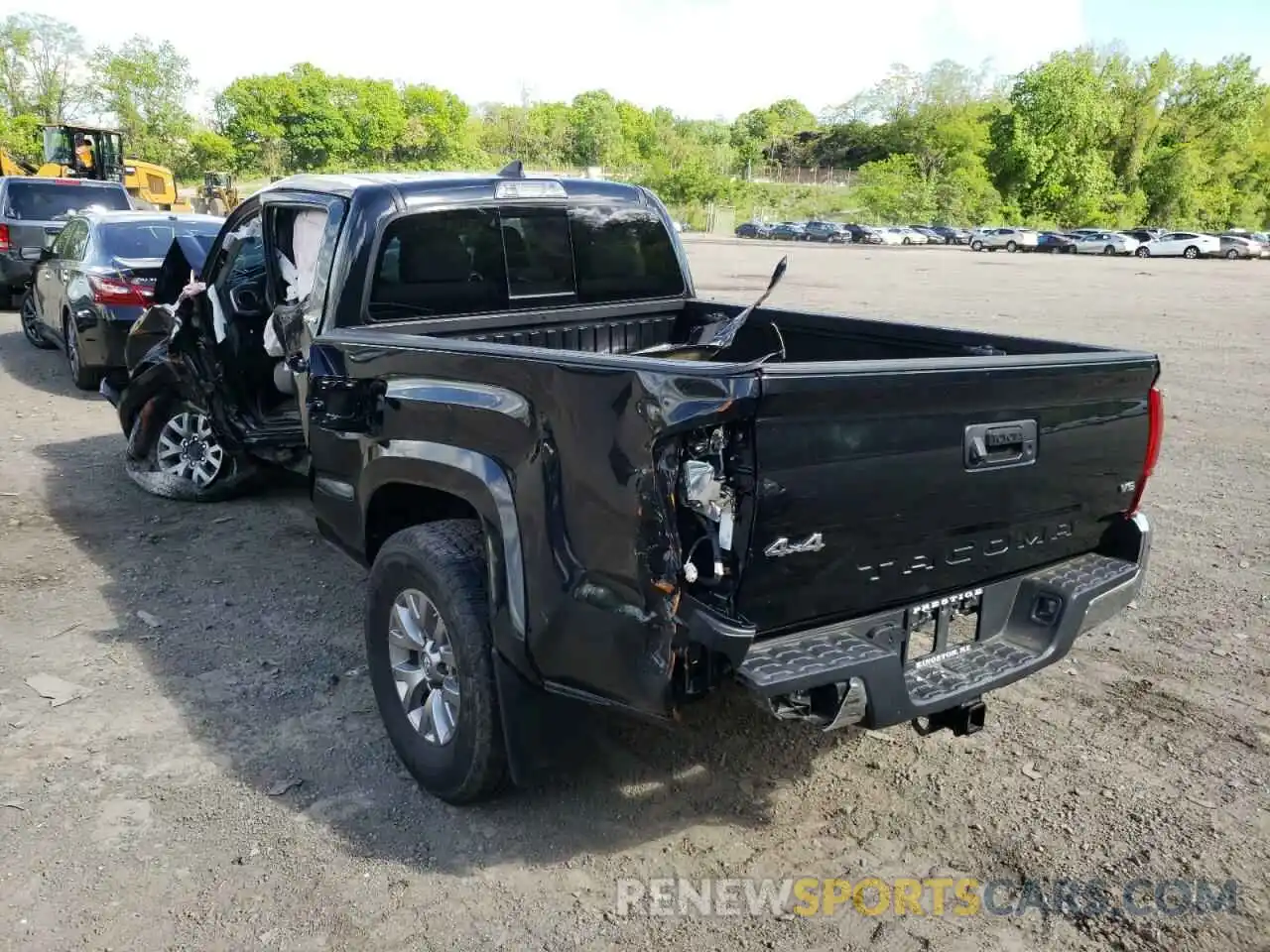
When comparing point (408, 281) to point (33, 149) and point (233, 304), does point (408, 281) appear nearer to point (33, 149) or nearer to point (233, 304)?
point (233, 304)

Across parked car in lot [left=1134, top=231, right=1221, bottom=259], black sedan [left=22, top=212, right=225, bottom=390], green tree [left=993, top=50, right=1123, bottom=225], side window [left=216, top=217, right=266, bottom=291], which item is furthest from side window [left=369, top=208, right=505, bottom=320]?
green tree [left=993, top=50, right=1123, bottom=225]

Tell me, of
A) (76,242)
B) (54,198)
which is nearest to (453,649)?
(76,242)

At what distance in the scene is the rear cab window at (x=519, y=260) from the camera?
157 inches

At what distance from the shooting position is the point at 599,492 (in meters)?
2.51

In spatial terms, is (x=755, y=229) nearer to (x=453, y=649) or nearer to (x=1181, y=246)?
(x=1181, y=246)

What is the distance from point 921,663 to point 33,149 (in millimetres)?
69284

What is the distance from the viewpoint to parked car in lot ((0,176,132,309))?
1416 centimetres

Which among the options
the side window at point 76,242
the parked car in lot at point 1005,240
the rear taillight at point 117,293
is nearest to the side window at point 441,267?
the rear taillight at point 117,293

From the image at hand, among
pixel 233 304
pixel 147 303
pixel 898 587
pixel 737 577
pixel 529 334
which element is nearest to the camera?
pixel 737 577

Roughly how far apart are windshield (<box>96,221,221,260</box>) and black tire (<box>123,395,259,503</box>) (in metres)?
3.38

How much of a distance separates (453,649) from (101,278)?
7388 mm

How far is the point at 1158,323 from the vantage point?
17.0 meters

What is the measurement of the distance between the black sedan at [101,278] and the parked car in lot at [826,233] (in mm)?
55284

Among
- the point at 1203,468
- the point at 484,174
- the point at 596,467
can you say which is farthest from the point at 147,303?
the point at 1203,468
